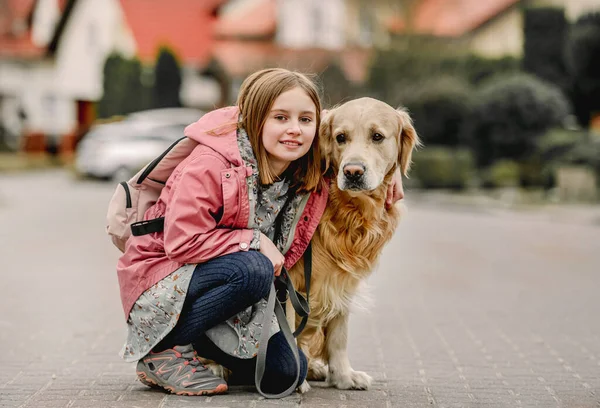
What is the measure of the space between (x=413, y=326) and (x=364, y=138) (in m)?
2.71

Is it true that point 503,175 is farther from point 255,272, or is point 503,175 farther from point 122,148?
point 255,272

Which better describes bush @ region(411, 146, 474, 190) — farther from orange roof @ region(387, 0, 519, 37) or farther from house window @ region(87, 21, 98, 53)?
house window @ region(87, 21, 98, 53)

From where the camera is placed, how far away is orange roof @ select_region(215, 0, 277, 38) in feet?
135

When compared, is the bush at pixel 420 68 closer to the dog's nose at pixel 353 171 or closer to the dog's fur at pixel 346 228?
the dog's fur at pixel 346 228

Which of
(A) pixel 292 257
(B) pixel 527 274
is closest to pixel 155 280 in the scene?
(A) pixel 292 257

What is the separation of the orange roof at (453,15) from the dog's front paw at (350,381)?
1341 inches

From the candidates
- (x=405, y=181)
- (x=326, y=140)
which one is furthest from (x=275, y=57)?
(x=326, y=140)

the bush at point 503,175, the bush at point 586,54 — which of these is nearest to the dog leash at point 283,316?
the bush at point 503,175

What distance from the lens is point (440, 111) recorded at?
77.9ft

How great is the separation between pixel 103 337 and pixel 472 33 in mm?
36286

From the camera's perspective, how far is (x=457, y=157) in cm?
2228

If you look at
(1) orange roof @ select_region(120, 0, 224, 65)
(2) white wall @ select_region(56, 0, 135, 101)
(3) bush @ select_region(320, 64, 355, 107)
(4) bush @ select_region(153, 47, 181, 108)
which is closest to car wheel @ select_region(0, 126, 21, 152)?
(2) white wall @ select_region(56, 0, 135, 101)

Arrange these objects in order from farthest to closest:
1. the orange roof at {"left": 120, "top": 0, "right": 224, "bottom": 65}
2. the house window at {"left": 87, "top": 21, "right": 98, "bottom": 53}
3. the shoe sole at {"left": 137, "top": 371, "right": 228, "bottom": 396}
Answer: the house window at {"left": 87, "top": 21, "right": 98, "bottom": 53} → the orange roof at {"left": 120, "top": 0, "right": 224, "bottom": 65} → the shoe sole at {"left": 137, "top": 371, "right": 228, "bottom": 396}

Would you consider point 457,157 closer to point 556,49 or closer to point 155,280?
point 556,49
